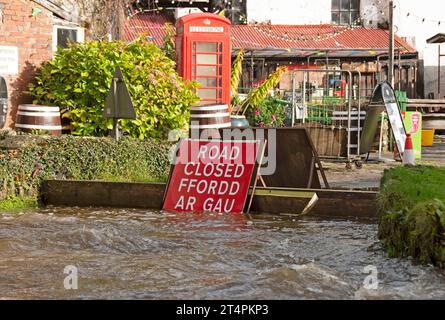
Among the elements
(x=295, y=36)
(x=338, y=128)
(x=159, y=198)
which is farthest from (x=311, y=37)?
(x=159, y=198)

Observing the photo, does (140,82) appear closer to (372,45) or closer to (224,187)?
(224,187)

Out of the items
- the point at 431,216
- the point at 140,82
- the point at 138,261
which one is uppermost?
the point at 140,82

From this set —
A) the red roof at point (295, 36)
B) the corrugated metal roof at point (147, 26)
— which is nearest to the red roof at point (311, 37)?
the red roof at point (295, 36)

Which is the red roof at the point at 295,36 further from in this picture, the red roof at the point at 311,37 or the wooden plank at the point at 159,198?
the wooden plank at the point at 159,198

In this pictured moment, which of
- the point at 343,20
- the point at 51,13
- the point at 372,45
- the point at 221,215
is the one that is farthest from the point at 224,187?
the point at 343,20

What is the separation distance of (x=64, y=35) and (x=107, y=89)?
10.1ft

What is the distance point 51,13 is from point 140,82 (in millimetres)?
2680

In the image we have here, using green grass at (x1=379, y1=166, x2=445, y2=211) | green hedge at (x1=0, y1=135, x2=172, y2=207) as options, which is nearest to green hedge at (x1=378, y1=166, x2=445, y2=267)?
green grass at (x1=379, y1=166, x2=445, y2=211)

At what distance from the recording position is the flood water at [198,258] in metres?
6.91

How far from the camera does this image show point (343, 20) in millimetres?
40125

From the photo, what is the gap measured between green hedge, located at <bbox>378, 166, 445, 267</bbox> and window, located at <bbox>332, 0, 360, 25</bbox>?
31640mm

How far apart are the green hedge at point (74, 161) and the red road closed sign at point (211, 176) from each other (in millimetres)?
1566

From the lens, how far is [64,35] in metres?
17.2
